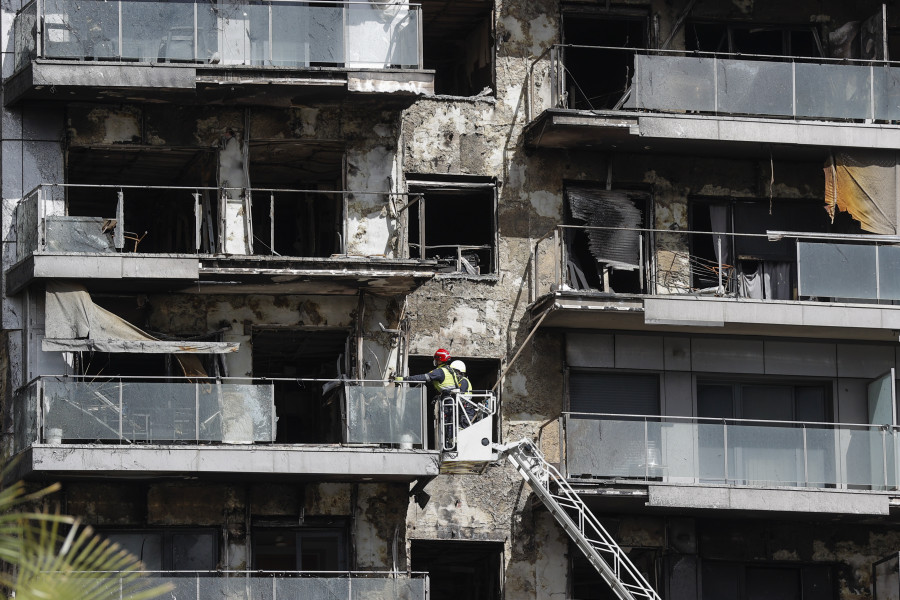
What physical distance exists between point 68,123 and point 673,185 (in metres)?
9.65

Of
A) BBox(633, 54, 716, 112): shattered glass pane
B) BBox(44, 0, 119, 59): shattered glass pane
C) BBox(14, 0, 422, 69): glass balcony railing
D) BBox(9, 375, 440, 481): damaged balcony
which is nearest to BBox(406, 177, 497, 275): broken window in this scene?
BBox(14, 0, 422, 69): glass balcony railing

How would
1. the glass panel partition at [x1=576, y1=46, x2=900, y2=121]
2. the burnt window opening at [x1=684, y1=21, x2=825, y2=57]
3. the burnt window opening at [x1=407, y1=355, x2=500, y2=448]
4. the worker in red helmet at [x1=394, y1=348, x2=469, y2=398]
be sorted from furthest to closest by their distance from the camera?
the burnt window opening at [x1=684, y1=21, x2=825, y2=57] < the glass panel partition at [x1=576, y1=46, x2=900, y2=121] < the burnt window opening at [x1=407, y1=355, x2=500, y2=448] < the worker in red helmet at [x1=394, y1=348, x2=469, y2=398]

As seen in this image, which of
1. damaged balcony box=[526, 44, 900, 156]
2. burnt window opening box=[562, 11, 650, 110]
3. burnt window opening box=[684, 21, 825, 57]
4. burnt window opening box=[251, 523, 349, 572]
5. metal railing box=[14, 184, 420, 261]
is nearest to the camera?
metal railing box=[14, 184, 420, 261]

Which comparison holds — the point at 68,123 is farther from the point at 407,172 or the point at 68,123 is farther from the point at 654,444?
the point at 654,444

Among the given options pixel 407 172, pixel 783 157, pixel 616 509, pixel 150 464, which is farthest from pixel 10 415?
pixel 783 157

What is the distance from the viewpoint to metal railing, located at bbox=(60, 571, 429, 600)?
66.3 feet

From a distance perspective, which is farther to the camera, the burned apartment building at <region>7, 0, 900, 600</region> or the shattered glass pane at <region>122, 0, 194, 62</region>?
the shattered glass pane at <region>122, 0, 194, 62</region>

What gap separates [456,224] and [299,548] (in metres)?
5.95

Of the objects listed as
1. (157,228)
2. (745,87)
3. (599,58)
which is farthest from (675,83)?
(157,228)

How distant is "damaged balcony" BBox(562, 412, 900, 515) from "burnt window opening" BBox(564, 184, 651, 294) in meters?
2.61

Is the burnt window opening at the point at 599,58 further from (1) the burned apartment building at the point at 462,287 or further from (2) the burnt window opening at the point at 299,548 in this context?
(2) the burnt window opening at the point at 299,548

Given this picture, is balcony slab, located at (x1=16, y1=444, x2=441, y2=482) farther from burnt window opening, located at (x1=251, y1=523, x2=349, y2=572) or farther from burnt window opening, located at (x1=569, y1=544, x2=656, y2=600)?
burnt window opening, located at (x1=569, y1=544, x2=656, y2=600)

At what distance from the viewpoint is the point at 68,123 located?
74.3 ft

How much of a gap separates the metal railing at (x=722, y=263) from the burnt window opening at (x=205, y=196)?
146 inches
